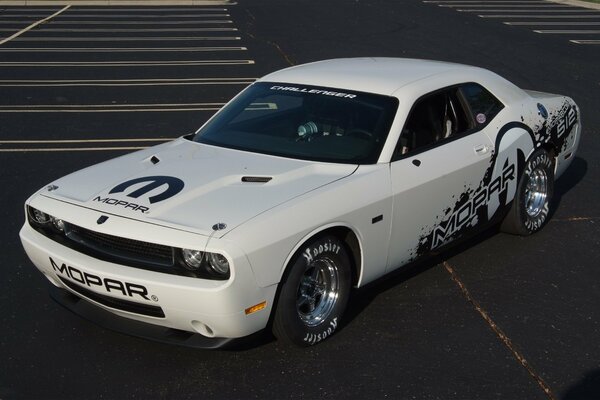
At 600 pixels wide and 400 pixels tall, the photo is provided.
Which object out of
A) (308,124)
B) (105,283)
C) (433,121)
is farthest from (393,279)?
(105,283)

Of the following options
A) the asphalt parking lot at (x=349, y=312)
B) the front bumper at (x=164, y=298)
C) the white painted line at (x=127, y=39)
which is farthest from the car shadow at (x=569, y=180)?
the white painted line at (x=127, y=39)

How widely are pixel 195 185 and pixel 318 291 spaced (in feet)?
3.15

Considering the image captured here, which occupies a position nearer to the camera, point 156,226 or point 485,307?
point 156,226

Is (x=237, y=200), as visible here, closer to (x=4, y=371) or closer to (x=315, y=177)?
(x=315, y=177)

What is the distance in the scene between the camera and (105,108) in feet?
39.0

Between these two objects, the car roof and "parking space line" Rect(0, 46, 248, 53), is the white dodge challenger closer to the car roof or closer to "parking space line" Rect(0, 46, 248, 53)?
the car roof

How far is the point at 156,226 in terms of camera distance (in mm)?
4406

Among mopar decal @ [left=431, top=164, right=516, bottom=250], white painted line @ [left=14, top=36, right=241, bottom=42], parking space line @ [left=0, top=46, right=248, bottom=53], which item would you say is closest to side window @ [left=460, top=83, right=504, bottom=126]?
mopar decal @ [left=431, top=164, right=516, bottom=250]

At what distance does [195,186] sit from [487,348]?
1968mm

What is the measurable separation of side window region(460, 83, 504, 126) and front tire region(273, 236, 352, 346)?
5.98ft

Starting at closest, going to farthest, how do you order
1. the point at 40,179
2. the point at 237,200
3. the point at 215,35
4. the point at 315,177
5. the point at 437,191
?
the point at 237,200, the point at 315,177, the point at 437,191, the point at 40,179, the point at 215,35

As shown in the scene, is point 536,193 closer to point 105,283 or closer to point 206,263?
point 206,263

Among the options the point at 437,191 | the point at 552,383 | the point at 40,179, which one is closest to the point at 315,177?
the point at 437,191

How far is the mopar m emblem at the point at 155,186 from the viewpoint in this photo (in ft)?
15.5
